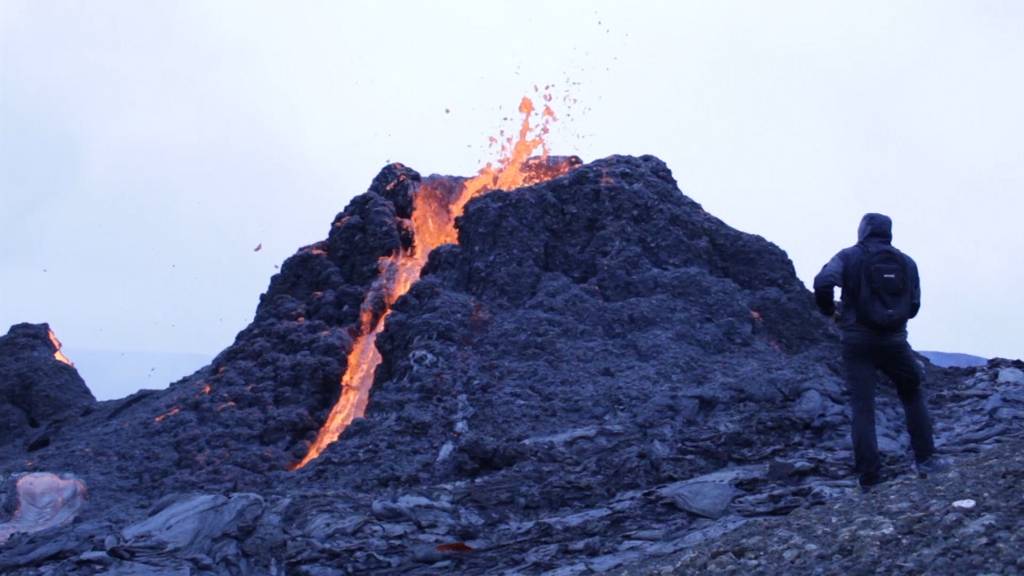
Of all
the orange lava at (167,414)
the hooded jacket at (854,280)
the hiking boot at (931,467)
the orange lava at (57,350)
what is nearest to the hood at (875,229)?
the hooded jacket at (854,280)

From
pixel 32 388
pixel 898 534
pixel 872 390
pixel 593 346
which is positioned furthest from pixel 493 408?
pixel 32 388

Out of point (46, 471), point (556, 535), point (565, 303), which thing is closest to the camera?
point (556, 535)

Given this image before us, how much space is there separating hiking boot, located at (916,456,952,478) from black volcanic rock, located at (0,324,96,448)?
1386cm

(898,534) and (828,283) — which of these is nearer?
(898,534)

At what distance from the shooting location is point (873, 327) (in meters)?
8.71

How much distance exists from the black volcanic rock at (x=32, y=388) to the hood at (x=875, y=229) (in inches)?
538

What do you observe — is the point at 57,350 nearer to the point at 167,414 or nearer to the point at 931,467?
the point at 167,414

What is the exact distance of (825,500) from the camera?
28.9 feet

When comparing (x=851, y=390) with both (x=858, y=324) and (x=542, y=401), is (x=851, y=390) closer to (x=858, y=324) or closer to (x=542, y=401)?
(x=858, y=324)

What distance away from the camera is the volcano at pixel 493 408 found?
9.62 meters

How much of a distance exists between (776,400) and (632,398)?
4.71 ft

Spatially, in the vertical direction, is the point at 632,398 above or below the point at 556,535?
above

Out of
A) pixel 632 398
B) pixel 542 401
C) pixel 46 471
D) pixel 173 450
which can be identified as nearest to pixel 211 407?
pixel 173 450

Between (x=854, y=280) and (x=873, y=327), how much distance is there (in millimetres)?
378
